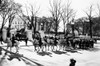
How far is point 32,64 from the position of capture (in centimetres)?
1063

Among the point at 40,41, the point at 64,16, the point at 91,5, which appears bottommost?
the point at 40,41

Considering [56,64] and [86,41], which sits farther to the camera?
[86,41]

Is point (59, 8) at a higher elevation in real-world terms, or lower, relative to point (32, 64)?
higher

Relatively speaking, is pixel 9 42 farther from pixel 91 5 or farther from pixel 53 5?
pixel 91 5

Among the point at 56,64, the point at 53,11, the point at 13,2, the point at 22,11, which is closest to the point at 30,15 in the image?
the point at 22,11

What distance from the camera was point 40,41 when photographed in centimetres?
1605

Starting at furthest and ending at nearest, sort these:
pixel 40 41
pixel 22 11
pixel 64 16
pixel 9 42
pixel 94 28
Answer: pixel 94 28
pixel 22 11
pixel 64 16
pixel 40 41
pixel 9 42

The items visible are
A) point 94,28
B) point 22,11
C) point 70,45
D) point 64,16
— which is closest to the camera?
point 70,45

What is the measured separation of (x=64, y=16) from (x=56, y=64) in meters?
29.7

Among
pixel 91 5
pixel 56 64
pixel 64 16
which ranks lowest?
pixel 56 64

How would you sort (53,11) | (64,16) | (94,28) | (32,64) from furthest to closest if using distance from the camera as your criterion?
(94,28)
(64,16)
(53,11)
(32,64)

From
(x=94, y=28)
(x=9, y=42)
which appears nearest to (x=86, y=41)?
(x=9, y=42)

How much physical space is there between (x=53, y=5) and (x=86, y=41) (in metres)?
16.1

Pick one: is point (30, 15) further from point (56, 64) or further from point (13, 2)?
point (56, 64)
